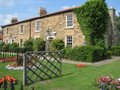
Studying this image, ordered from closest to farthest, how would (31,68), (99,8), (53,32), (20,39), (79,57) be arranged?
(31,68)
(79,57)
(99,8)
(53,32)
(20,39)

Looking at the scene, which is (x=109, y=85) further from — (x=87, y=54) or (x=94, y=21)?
(x=94, y=21)

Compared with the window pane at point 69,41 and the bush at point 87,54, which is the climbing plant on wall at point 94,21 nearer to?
the window pane at point 69,41

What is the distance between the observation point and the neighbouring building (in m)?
27.4

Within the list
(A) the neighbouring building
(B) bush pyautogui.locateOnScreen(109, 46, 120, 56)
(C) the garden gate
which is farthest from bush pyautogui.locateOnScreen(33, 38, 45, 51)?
(C) the garden gate

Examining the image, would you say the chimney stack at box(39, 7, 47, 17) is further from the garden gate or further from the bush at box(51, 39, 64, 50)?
the garden gate

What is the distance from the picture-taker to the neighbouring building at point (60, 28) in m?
27.4

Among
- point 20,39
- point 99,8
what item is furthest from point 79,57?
point 20,39

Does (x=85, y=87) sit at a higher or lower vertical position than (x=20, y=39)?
lower

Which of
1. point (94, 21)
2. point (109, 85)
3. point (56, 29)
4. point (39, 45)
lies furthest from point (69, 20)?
point (109, 85)

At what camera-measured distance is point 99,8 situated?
24891mm

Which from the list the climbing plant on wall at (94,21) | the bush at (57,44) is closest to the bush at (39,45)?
the bush at (57,44)

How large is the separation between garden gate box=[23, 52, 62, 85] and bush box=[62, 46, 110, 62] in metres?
7.64

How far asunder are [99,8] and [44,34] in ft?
35.5

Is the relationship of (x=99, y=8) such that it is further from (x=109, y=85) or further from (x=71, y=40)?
(x=109, y=85)
